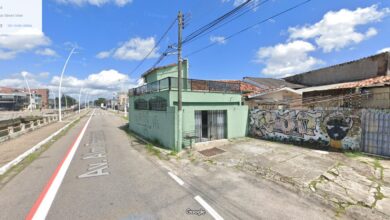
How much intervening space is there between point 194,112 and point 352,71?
16664 mm

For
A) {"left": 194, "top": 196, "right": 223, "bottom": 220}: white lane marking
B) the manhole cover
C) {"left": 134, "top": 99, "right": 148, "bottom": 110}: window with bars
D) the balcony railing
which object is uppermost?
the balcony railing

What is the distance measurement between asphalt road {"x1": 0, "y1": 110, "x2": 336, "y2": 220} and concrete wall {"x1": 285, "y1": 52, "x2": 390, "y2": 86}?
57.3ft

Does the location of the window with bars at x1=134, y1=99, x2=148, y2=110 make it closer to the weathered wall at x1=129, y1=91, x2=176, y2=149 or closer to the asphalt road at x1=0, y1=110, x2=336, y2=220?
the weathered wall at x1=129, y1=91, x2=176, y2=149

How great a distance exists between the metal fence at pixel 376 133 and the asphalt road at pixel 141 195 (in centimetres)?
572

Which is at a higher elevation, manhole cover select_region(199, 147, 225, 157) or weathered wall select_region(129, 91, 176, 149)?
weathered wall select_region(129, 91, 176, 149)

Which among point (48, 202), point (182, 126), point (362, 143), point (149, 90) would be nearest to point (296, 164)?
point (362, 143)

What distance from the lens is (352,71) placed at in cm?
1828

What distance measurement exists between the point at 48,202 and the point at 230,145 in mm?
8321

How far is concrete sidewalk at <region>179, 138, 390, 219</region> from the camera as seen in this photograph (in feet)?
15.4

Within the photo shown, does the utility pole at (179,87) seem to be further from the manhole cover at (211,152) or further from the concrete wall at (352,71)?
the concrete wall at (352,71)

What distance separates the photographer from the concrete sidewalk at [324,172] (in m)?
4.70

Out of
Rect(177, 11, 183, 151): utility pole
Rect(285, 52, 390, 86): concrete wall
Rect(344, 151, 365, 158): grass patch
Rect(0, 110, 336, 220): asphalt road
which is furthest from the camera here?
Rect(285, 52, 390, 86): concrete wall

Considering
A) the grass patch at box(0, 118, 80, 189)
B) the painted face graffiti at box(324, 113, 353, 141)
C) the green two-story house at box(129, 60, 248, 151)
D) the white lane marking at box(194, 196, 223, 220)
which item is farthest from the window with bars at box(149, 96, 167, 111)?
the painted face graffiti at box(324, 113, 353, 141)

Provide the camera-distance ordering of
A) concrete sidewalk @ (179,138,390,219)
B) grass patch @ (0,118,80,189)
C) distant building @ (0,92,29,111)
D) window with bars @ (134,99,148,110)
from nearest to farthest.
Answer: concrete sidewalk @ (179,138,390,219) < grass patch @ (0,118,80,189) < window with bars @ (134,99,148,110) < distant building @ (0,92,29,111)
